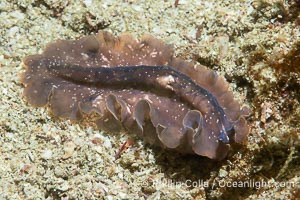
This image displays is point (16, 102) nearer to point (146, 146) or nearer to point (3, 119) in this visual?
point (3, 119)

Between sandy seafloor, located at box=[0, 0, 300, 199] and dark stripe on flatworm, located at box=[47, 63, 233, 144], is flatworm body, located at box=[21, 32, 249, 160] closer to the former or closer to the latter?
dark stripe on flatworm, located at box=[47, 63, 233, 144]

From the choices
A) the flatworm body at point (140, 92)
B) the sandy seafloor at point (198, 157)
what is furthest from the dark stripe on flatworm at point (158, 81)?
the sandy seafloor at point (198, 157)

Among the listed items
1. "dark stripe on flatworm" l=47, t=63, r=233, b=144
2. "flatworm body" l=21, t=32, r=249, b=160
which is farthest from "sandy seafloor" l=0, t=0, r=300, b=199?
"dark stripe on flatworm" l=47, t=63, r=233, b=144

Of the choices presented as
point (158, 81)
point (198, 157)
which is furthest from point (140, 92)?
point (198, 157)

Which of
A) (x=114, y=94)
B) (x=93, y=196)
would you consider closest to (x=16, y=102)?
(x=114, y=94)

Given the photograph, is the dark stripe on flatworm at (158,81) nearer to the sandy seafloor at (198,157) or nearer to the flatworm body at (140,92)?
the flatworm body at (140,92)

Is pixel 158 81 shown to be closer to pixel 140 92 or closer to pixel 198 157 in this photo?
pixel 140 92
